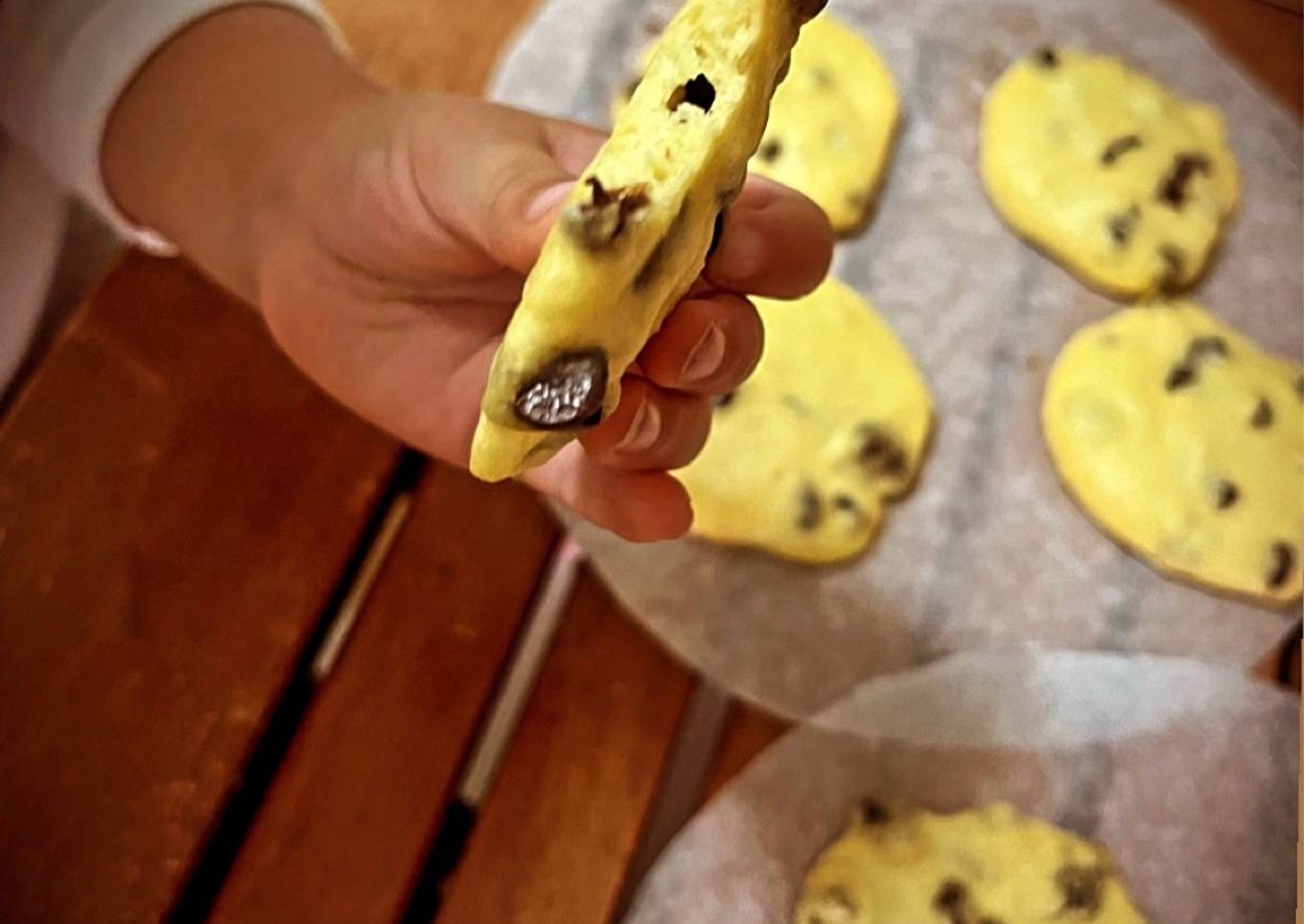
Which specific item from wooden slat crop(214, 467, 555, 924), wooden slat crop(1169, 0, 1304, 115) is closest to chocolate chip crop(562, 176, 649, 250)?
wooden slat crop(214, 467, 555, 924)

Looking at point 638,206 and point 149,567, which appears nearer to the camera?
point 638,206

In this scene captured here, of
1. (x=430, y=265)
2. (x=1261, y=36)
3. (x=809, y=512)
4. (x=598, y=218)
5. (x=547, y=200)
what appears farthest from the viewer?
(x=1261, y=36)

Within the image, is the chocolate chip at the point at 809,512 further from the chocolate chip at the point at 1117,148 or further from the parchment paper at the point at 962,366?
the chocolate chip at the point at 1117,148

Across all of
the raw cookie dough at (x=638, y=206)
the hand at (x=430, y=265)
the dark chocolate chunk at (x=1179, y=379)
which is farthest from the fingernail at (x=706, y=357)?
the dark chocolate chunk at (x=1179, y=379)

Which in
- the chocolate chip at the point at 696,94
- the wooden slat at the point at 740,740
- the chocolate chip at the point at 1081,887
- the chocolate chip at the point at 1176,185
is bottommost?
the wooden slat at the point at 740,740

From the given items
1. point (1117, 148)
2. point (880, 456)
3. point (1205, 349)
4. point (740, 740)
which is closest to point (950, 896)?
point (740, 740)

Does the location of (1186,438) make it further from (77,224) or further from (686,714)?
(77,224)

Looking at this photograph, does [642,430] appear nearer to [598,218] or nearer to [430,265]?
[430,265]
